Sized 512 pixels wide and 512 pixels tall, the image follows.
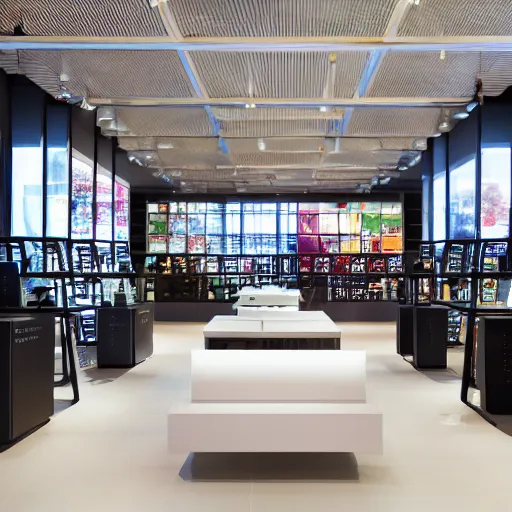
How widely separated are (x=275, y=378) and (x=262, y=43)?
2.97m

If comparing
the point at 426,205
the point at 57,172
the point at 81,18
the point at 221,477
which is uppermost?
the point at 81,18

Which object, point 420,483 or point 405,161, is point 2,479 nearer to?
point 420,483

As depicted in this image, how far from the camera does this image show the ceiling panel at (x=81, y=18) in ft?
16.0

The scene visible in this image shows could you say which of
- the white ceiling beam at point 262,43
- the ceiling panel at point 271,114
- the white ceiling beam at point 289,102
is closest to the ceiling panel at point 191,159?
the ceiling panel at point 271,114

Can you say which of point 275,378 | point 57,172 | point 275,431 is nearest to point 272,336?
point 275,378

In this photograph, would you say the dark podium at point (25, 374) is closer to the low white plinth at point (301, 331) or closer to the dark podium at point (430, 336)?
the low white plinth at point (301, 331)

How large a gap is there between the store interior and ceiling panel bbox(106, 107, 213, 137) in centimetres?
4

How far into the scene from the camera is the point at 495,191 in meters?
9.23

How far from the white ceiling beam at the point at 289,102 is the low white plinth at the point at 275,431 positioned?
4.59 metres

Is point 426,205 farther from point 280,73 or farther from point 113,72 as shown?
point 113,72

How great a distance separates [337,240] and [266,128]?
8.10m

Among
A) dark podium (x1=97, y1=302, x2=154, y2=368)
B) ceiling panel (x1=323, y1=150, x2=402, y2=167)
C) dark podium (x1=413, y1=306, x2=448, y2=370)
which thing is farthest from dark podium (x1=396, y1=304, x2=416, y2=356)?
dark podium (x1=97, y1=302, x2=154, y2=368)

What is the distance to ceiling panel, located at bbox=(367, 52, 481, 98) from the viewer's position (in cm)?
627

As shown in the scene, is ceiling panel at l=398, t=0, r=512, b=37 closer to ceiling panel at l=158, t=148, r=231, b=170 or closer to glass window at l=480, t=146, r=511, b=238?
glass window at l=480, t=146, r=511, b=238
